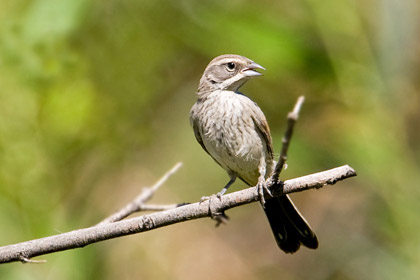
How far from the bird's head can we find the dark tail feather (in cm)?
91

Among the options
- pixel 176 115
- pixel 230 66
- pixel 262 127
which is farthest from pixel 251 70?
pixel 176 115

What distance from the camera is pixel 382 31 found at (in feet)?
15.7

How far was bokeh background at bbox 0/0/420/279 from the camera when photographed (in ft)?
15.6

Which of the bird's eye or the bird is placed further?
the bird's eye

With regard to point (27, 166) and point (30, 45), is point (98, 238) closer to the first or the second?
→ point (27, 166)

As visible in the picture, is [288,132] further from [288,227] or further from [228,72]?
[228,72]

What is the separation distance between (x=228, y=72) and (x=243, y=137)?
22.2 inches

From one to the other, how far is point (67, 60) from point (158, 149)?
4.74ft

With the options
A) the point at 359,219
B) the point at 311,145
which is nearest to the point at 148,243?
the point at 359,219

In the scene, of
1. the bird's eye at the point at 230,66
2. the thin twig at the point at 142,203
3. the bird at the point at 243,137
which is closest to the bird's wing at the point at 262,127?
the bird at the point at 243,137

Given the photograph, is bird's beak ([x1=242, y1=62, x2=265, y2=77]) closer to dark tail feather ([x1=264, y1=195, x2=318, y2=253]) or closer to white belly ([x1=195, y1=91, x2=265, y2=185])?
white belly ([x1=195, y1=91, x2=265, y2=185])

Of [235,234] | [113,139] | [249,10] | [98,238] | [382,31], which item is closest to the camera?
[98,238]

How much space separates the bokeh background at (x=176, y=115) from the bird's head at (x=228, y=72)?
3.5 inches

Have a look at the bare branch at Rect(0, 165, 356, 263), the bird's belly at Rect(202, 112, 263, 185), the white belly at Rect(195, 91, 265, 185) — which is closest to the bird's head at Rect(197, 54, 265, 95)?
the white belly at Rect(195, 91, 265, 185)
